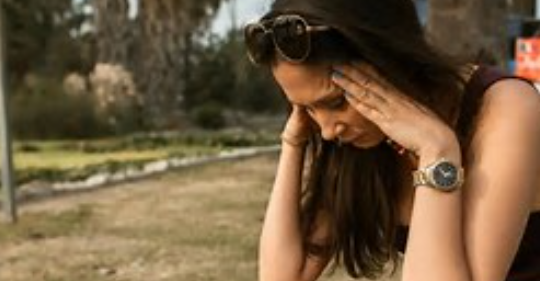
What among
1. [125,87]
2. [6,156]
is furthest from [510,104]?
[125,87]

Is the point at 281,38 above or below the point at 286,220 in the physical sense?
above

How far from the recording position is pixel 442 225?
166cm

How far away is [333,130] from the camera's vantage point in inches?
66.7

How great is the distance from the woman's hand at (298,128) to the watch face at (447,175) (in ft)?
0.97

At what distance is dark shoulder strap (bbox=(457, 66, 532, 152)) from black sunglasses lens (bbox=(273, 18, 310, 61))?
0.27 m

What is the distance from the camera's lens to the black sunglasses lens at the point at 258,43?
1673mm

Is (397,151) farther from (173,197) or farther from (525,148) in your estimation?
(173,197)

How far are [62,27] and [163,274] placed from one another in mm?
30236

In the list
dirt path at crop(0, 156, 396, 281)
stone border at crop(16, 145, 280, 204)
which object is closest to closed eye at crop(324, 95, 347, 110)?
dirt path at crop(0, 156, 396, 281)

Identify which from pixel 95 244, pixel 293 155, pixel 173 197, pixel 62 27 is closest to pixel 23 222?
pixel 95 244

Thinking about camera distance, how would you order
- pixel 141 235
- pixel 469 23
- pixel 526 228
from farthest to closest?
pixel 469 23 → pixel 141 235 → pixel 526 228

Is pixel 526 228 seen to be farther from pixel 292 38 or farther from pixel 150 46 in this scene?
pixel 150 46

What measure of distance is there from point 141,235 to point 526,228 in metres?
5.36

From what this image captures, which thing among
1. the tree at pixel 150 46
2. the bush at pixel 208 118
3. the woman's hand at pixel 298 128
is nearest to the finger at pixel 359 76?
the woman's hand at pixel 298 128
